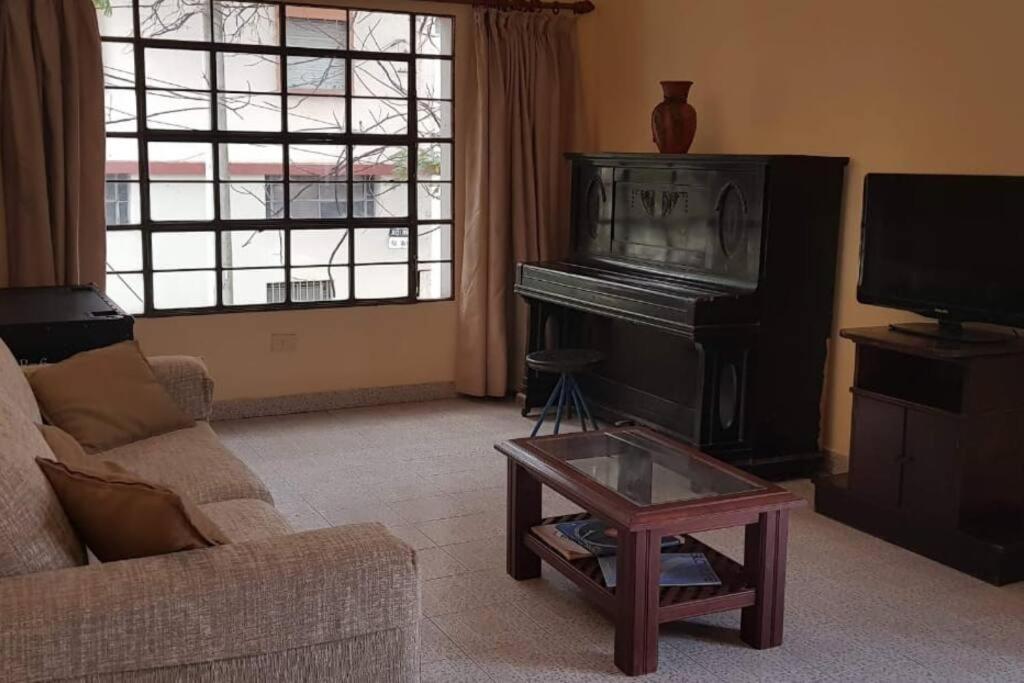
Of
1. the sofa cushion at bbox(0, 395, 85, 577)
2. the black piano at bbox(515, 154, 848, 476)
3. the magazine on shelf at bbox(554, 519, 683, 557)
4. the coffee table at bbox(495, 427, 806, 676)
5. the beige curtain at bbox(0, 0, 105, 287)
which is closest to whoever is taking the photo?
the sofa cushion at bbox(0, 395, 85, 577)

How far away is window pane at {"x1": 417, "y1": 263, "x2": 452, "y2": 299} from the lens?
6176 mm

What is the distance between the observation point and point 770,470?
4.68 metres

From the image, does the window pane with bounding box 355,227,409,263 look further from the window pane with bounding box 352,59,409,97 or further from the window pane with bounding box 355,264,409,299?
the window pane with bounding box 352,59,409,97

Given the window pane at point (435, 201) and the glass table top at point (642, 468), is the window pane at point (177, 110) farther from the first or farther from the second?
the glass table top at point (642, 468)

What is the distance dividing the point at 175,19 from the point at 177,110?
1.43ft

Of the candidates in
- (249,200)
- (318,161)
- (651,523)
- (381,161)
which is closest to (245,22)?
(318,161)

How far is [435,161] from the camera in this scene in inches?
240

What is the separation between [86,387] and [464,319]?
2962 mm

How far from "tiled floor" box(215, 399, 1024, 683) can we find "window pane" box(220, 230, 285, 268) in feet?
3.96

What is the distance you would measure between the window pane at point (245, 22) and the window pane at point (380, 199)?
0.88 metres

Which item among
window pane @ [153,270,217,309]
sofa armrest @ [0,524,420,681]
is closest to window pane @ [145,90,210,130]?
window pane @ [153,270,217,309]

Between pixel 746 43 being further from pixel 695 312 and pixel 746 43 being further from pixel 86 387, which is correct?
pixel 86 387

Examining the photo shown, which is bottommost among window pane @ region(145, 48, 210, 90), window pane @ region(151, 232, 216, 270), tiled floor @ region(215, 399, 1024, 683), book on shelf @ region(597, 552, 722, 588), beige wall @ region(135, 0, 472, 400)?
tiled floor @ region(215, 399, 1024, 683)

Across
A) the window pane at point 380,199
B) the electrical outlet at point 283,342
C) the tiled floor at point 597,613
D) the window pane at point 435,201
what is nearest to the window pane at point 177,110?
the window pane at point 380,199
